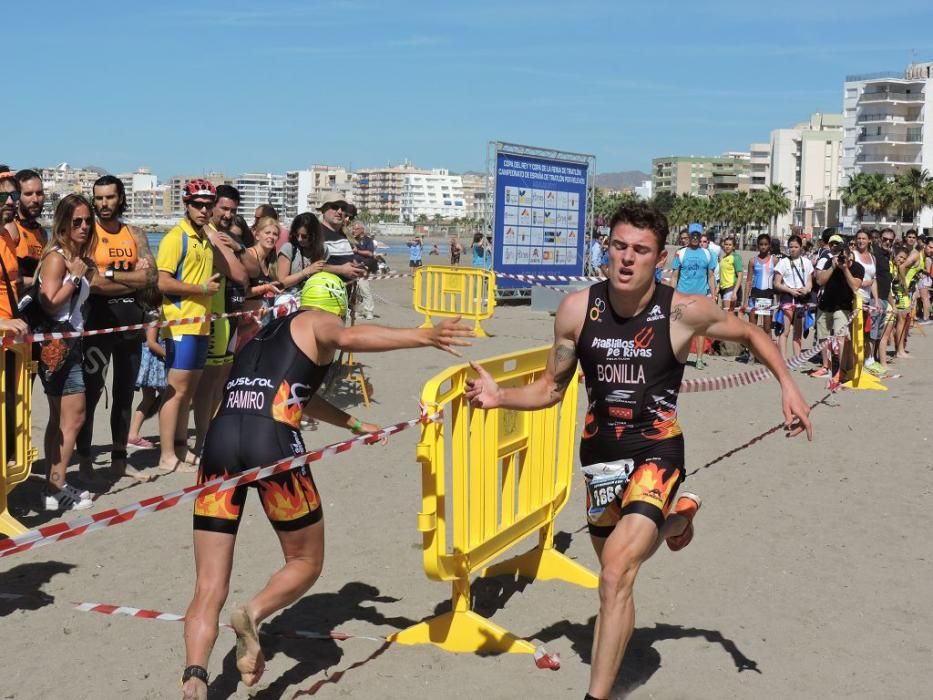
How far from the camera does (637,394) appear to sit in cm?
440

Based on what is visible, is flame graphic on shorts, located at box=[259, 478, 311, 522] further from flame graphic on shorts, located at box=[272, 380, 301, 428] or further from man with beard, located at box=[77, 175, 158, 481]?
man with beard, located at box=[77, 175, 158, 481]

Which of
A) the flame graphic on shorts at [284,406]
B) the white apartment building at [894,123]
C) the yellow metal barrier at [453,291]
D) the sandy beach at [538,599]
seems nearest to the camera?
the flame graphic on shorts at [284,406]

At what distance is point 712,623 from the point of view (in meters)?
5.38

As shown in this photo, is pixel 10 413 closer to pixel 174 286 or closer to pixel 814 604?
pixel 174 286

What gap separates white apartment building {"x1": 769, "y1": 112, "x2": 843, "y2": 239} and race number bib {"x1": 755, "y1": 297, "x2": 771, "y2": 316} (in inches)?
5164

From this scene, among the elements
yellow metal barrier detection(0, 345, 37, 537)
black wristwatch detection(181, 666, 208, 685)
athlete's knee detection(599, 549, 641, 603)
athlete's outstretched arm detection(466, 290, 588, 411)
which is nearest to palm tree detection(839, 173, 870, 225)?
yellow metal barrier detection(0, 345, 37, 537)

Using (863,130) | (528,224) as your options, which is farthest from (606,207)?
(528,224)

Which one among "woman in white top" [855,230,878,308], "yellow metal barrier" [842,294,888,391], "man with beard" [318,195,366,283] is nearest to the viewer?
"man with beard" [318,195,366,283]

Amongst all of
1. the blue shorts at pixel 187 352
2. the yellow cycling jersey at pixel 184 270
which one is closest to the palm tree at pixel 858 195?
the yellow cycling jersey at pixel 184 270

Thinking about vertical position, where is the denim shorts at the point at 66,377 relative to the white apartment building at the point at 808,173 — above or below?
below

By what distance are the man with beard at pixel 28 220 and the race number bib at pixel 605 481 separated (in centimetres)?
450

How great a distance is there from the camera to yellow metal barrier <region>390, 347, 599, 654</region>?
4688 millimetres

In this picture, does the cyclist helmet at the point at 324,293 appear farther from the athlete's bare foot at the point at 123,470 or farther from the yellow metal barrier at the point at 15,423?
the yellow metal barrier at the point at 15,423

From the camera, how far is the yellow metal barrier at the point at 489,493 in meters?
4.69
